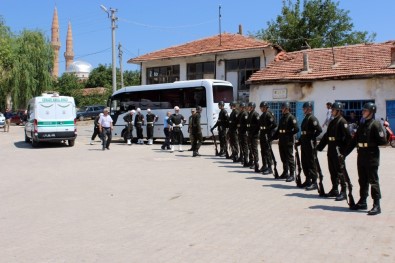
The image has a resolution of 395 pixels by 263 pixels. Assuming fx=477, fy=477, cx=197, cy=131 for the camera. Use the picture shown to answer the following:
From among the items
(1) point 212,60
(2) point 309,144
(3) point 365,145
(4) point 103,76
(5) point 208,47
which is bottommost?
(2) point 309,144

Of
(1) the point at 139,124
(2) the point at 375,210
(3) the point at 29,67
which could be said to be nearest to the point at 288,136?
(2) the point at 375,210

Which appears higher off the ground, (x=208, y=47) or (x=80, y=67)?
(x=80, y=67)

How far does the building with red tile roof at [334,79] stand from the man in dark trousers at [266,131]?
38.7ft

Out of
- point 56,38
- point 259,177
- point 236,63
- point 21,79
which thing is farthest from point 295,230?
point 56,38

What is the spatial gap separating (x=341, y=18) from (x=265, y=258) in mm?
40682

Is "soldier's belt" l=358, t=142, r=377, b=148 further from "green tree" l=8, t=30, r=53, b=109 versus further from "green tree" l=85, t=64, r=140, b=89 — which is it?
"green tree" l=85, t=64, r=140, b=89

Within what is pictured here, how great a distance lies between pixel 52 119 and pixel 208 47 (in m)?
15.2

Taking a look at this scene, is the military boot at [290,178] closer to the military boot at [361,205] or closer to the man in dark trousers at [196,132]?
the military boot at [361,205]

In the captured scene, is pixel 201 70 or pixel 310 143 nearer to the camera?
pixel 310 143

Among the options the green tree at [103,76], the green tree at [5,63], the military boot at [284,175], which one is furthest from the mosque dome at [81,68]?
the military boot at [284,175]

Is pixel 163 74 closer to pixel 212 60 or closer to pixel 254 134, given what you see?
pixel 212 60

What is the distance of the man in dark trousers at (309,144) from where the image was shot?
9797 millimetres

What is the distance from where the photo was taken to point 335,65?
24.7 metres

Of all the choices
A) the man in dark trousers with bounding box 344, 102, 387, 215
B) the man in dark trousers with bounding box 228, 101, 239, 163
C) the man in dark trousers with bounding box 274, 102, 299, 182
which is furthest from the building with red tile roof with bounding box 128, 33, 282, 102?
the man in dark trousers with bounding box 344, 102, 387, 215
